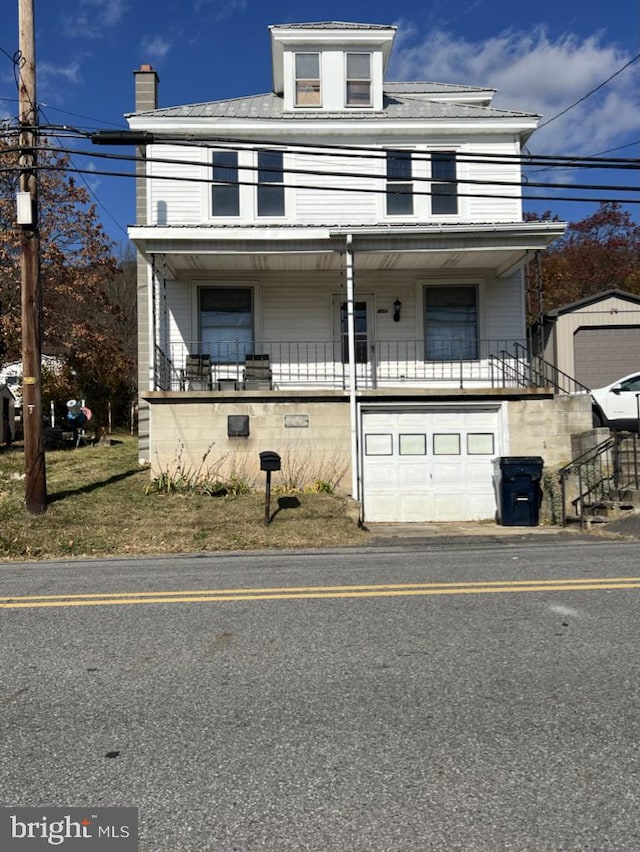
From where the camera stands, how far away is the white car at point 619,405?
583 inches

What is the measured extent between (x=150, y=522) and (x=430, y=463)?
6158mm

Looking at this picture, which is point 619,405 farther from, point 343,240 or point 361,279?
point 343,240

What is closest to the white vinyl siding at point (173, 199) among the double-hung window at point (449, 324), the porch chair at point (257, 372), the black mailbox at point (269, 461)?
the porch chair at point (257, 372)

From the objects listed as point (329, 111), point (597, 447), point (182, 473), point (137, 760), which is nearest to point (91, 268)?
point (329, 111)

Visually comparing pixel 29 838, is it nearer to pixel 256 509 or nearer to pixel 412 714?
pixel 412 714

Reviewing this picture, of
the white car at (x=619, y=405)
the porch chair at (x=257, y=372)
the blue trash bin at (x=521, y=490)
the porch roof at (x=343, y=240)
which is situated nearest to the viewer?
the blue trash bin at (x=521, y=490)

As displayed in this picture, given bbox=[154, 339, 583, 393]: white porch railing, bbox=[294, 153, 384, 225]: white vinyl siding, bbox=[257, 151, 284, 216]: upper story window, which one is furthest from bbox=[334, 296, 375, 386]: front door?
bbox=[257, 151, 284, 216]: upper story window

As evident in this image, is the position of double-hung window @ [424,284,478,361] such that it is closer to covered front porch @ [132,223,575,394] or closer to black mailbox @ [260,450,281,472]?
covered front porch @ [132,223,575,394]

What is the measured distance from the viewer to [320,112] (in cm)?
1673

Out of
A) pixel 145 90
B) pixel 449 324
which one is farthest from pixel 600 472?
pixel 145 90

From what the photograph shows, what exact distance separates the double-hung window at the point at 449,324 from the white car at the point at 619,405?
3005 mm

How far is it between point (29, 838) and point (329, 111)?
55.0ft

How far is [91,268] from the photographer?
74.3ft

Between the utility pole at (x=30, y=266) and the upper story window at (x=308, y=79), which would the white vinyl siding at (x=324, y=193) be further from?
the utility pole at (x=30, y=266)
